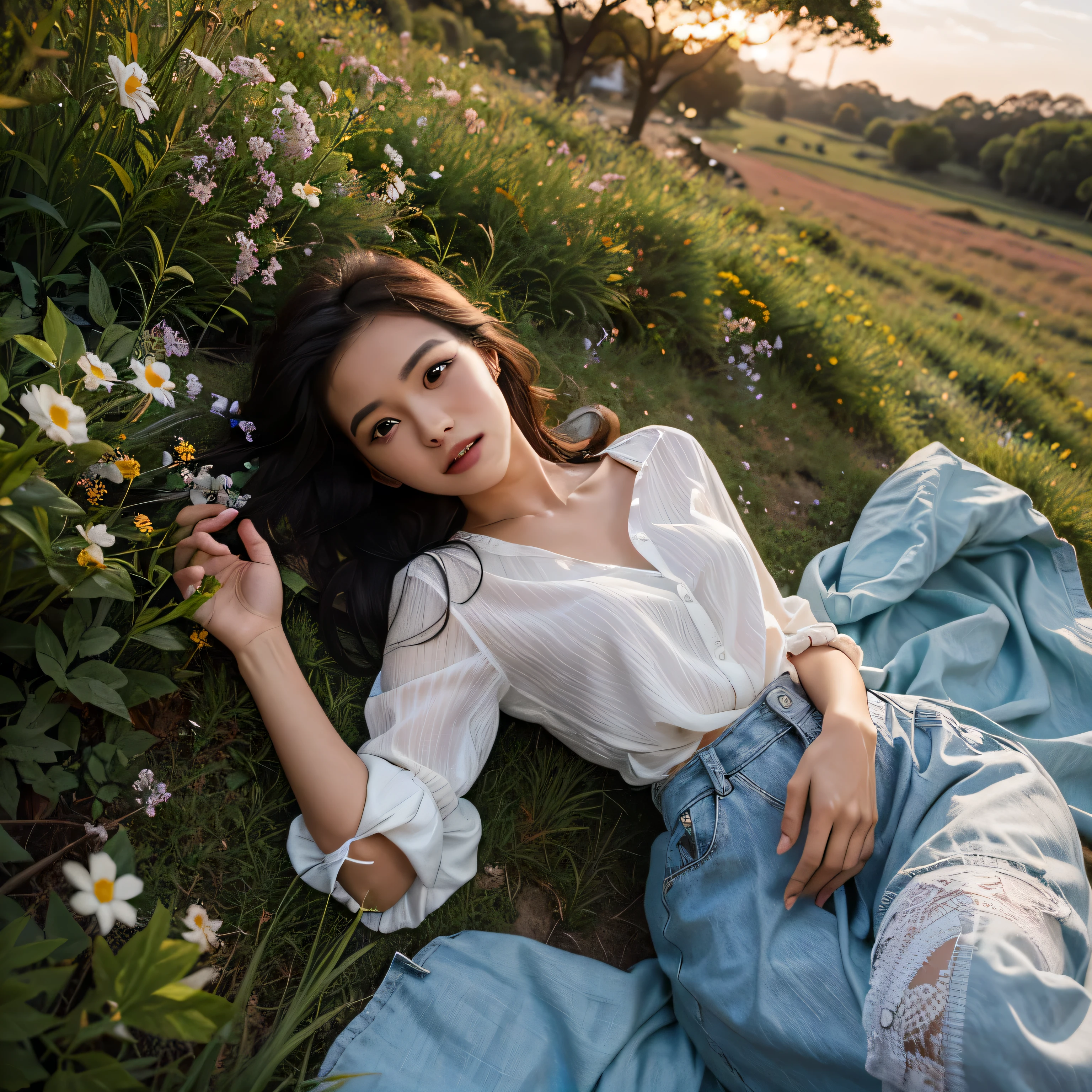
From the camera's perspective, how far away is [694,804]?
1793mm

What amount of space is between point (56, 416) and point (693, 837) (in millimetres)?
1574

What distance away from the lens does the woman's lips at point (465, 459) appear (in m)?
1.94

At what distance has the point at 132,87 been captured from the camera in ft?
4.46

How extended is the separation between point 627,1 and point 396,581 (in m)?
12.7

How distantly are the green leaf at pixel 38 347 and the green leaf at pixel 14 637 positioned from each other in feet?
1.70

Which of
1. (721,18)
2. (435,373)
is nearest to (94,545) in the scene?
(435,373)

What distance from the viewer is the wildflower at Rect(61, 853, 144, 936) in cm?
92

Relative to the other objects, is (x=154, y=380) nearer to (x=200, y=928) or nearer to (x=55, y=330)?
(x=55, y=330)

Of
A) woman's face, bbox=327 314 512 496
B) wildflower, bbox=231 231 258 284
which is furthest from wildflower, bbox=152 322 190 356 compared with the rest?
woman's face, bbox=327 314 512 496

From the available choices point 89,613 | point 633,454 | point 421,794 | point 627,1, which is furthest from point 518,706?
→ point 627,1

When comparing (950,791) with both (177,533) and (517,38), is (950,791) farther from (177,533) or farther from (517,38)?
(517,38)

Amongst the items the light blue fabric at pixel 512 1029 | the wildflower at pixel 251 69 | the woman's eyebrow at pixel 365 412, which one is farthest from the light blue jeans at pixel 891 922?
the wildflower at pixel 251 69

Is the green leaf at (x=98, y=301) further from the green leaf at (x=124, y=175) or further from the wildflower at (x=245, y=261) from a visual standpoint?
the wildflower at (x=245, y=261)

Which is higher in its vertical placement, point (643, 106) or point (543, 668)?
point (643, 106)
